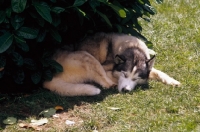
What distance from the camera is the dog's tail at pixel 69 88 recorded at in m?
5.22

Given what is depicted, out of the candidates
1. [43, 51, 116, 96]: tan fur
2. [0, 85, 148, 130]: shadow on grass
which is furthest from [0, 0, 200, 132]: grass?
[43, 51, 116, 96]: tan fur

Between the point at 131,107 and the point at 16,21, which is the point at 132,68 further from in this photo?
the point at 16,21

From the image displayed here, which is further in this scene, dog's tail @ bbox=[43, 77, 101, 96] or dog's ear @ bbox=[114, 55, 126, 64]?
dog's ear @ bbox=[114, 55, 126, 64]

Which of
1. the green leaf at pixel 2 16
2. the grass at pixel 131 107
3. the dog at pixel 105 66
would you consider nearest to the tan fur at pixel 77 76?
the dog at pixel 105 66

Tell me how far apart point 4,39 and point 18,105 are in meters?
0.80

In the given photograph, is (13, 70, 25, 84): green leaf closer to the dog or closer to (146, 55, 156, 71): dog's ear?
the dog

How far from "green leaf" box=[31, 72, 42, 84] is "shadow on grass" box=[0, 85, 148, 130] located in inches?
6.8

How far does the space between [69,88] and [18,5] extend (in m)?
1.26

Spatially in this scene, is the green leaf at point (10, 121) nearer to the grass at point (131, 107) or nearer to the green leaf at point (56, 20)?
the grass at point (131, 107)

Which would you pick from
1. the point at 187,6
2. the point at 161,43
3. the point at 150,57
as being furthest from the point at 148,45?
the point at 187,6

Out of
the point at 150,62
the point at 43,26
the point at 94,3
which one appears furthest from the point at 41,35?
the point at 150,62

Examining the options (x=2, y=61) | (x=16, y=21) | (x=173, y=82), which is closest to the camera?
(x=16, y=21)

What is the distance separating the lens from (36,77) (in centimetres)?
517

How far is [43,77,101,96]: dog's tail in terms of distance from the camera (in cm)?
522
